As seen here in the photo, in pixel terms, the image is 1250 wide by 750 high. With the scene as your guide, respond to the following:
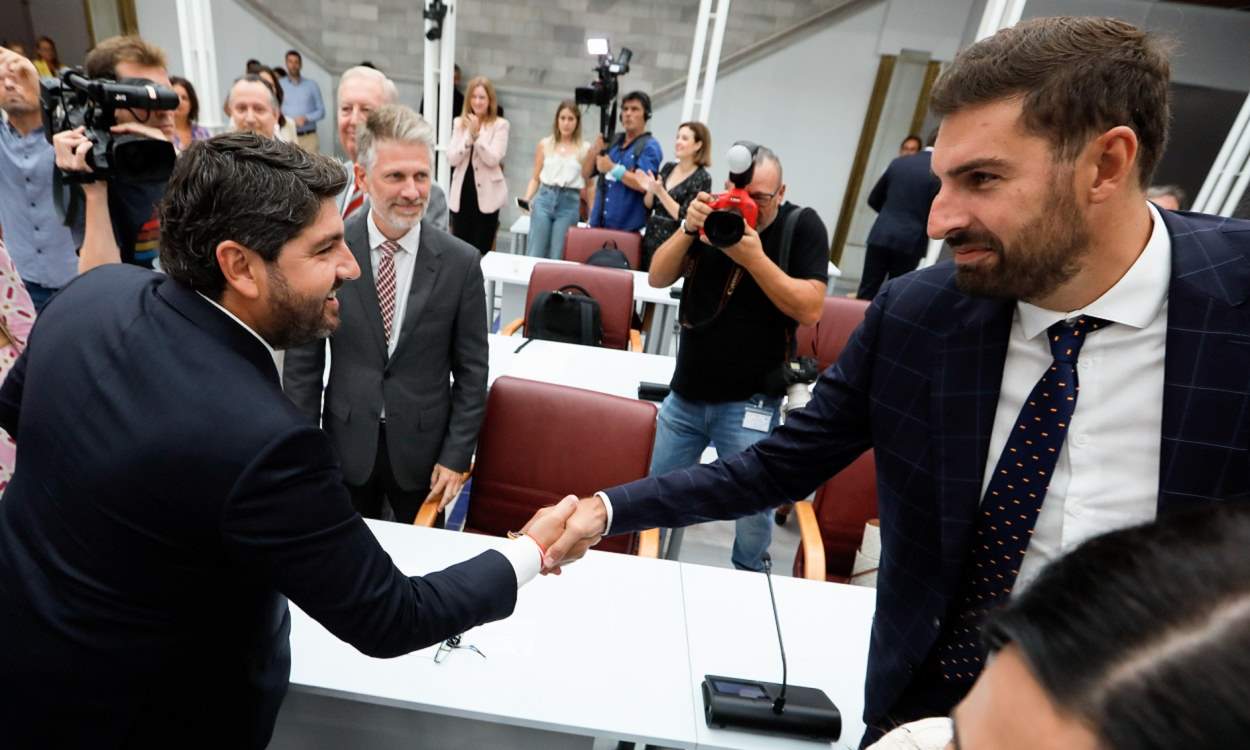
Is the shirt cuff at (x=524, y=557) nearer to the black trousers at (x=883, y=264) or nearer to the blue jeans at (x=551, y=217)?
the blue jeans at (x=551, y=217)

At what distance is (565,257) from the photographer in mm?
4223

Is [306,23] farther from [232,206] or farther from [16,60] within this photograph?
[232,206]

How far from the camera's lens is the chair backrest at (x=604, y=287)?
10.8ft

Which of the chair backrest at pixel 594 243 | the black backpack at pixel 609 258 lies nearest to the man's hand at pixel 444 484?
the black backpack at pixel 609 258

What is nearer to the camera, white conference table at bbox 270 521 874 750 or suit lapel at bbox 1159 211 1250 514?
suit lapel at bbox 1159 211 1250 514

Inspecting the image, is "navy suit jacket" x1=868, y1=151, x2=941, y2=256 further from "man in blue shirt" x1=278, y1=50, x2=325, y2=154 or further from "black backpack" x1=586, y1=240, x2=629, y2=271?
"man in blue shirt" x1=278, y1=50, x2=325, y2=154

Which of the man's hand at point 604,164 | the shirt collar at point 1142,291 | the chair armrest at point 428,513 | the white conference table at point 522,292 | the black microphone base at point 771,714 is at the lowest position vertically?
Answer: the white conference table at point 522,292

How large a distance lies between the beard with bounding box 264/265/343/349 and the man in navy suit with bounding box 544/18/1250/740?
3.15 ft

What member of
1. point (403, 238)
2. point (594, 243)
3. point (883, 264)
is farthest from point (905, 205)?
point (403, 238)

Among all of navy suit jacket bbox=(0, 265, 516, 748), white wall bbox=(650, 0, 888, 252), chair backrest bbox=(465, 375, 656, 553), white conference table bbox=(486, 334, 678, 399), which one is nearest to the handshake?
navy suit jacket bbox=(0, 265, 516, 748)

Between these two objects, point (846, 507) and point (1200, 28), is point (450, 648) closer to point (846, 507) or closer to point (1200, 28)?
point (846, 507)

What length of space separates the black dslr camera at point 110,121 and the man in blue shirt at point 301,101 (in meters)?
5.80

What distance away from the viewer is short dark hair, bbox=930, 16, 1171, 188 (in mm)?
802

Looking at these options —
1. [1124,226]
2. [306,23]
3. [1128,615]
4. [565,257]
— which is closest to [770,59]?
[565,257]
